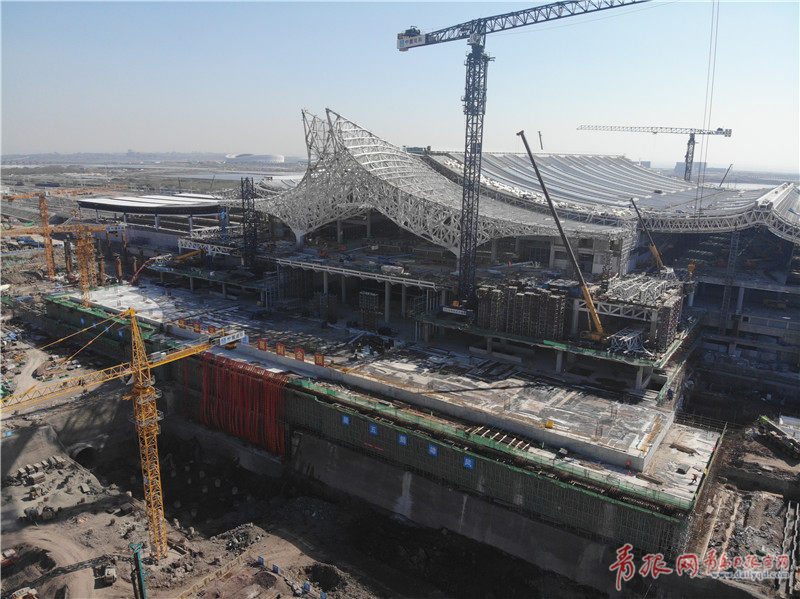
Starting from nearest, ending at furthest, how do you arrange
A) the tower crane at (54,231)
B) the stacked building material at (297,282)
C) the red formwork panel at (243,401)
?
1. the red formwork panel at (243,401)
2. the stacked building material at (297,282)
3. the tower crane at (54,231)

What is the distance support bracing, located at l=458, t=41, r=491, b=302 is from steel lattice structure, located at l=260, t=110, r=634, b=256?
2722 mm

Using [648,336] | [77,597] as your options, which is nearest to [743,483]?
[648,336]

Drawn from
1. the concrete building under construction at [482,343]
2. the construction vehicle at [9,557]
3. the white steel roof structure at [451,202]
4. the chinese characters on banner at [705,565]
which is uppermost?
the white steel roof structure at [451,202]

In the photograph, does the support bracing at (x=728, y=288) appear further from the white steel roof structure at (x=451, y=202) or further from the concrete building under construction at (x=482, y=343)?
the white steel roof structure at (x=451, y=202)

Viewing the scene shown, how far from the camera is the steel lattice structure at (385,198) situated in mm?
75375

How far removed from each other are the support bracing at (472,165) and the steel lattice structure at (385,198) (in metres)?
2.72

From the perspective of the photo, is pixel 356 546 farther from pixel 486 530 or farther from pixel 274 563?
pixel 486 530

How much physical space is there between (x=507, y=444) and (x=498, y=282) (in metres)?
28.9

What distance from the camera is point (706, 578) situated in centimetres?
3719

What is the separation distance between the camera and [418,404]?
2087 inches

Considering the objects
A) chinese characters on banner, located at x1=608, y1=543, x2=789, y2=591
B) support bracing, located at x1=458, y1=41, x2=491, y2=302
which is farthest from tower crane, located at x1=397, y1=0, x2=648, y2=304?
chinese characters on banner, located at x1=608, y1=543, x2=789, y2=591

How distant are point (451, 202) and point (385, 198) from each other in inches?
373

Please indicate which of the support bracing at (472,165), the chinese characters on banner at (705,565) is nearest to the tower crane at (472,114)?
the support bracing at (472,165)

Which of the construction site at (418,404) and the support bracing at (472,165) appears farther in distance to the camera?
the support bracing at (472,165)
